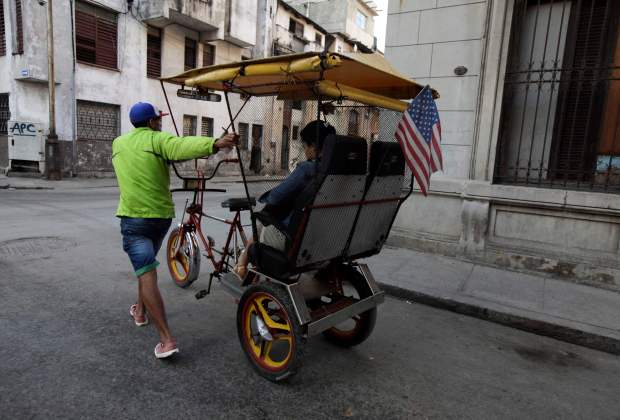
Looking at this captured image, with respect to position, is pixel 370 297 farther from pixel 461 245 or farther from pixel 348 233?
pixel 461 245

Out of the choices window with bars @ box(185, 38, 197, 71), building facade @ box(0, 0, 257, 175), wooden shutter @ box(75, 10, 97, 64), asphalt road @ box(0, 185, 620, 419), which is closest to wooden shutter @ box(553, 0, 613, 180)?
asphalt road @ box(0, 185, 620, 419)

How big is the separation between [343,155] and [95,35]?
681 inches

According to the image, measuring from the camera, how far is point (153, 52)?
18.8 metres

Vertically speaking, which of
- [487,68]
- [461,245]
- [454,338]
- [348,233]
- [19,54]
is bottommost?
[454,338]

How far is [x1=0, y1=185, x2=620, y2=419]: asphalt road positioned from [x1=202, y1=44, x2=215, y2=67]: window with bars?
18298 millimetres

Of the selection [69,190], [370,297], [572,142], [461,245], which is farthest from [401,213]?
[69,190]

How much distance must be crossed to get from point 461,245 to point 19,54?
16049 mm

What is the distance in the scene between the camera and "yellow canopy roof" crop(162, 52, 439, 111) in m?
2.75

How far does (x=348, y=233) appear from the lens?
3238mm

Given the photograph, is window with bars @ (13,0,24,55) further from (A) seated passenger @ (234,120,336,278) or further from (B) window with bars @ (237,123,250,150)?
(A) seated passenger @ (234,120,336,278)

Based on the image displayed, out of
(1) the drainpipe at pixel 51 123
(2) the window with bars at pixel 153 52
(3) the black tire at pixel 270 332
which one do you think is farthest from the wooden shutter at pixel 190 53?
(3) the black tire at pixel 270 332

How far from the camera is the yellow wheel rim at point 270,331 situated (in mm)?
3051

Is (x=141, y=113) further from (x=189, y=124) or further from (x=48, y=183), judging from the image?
(x=189, y=124)

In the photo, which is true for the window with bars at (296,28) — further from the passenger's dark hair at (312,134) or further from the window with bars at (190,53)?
the passenger's dark hair at (312,134)
